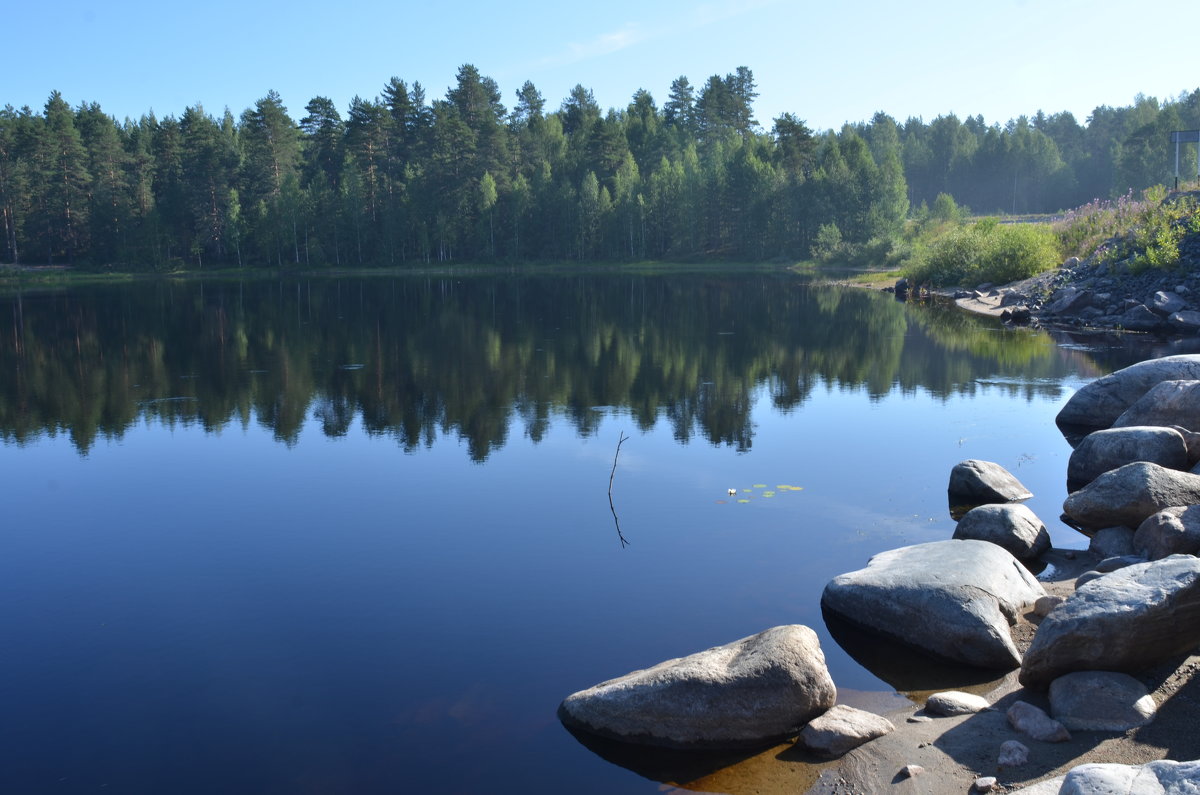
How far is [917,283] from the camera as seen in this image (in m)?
59.8

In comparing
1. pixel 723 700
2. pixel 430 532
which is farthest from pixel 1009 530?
pixel 430 532

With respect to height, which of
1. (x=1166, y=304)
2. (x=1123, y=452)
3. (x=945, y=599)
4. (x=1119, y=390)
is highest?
(x=1166, y=304)

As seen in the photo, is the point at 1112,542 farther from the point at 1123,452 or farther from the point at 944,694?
the point at 944,694

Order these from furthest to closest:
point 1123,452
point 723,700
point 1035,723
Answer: point 1123,452 → point 723,700 → point 1035,723

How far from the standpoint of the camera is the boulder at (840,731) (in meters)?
8.39

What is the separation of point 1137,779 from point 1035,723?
2550 millimetres

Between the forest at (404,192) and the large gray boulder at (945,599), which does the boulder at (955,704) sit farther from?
the forest at (404,192)

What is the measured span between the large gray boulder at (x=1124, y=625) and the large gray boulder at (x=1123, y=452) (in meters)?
7.22

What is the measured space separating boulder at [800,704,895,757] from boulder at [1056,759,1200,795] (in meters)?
2.53

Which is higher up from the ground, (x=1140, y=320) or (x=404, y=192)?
(x=404, y=192)

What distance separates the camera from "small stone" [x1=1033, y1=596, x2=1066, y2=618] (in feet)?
34.7

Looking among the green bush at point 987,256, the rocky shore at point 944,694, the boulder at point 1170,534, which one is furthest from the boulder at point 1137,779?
the green bush at point 987,256

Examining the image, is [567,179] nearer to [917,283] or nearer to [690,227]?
[690,227]

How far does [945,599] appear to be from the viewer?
1010cm
